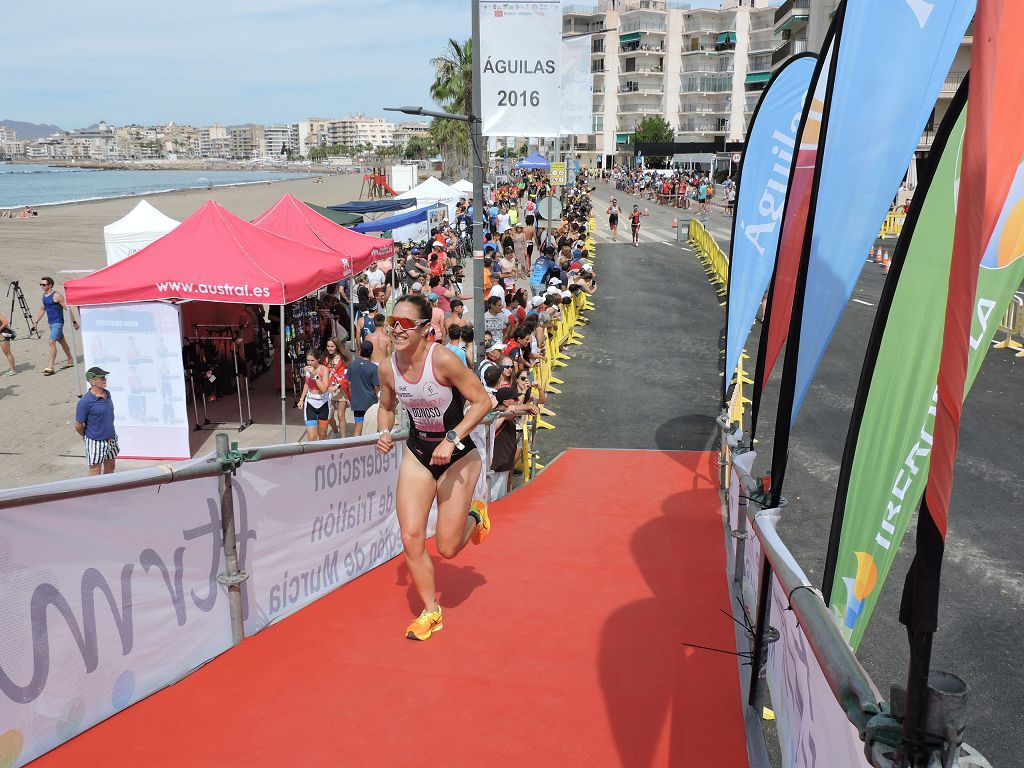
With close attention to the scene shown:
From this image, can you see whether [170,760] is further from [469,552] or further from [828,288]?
[828,288]

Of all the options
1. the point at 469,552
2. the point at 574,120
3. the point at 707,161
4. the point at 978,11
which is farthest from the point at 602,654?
the point at 707,161

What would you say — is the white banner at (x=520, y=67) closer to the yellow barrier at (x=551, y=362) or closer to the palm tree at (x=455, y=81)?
the yellow barrier at (x=551, y=362)

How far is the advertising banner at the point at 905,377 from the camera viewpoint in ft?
10.3

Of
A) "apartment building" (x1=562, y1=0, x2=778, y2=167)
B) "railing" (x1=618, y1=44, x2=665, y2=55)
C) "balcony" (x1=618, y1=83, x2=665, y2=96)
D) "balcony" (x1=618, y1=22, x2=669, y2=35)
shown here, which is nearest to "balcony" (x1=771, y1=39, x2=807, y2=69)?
"apartment building" (x1=562, y1=0, x2=778, y2=167)

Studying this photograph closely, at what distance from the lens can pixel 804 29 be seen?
7262cm

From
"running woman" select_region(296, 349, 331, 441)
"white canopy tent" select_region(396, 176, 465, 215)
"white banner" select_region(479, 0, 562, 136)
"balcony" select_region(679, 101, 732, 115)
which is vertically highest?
"balcony" select_region(679, 101, 732, 115)

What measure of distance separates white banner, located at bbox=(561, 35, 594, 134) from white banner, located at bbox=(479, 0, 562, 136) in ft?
40.9

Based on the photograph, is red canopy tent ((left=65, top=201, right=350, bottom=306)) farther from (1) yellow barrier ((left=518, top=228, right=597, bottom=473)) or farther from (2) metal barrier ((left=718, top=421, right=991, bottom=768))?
(2) metal barrier ((left=718, top=421, right=991, bottom=768))

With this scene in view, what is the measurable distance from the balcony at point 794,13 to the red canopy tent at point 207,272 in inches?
2686

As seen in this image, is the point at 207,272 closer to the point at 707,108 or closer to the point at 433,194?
the point at 433,194

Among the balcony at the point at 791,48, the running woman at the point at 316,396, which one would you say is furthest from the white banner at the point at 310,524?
the balcony at the point at 791,48

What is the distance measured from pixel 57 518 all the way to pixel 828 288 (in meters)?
3.62

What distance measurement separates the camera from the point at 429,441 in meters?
4.98

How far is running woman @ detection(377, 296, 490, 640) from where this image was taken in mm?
4848
